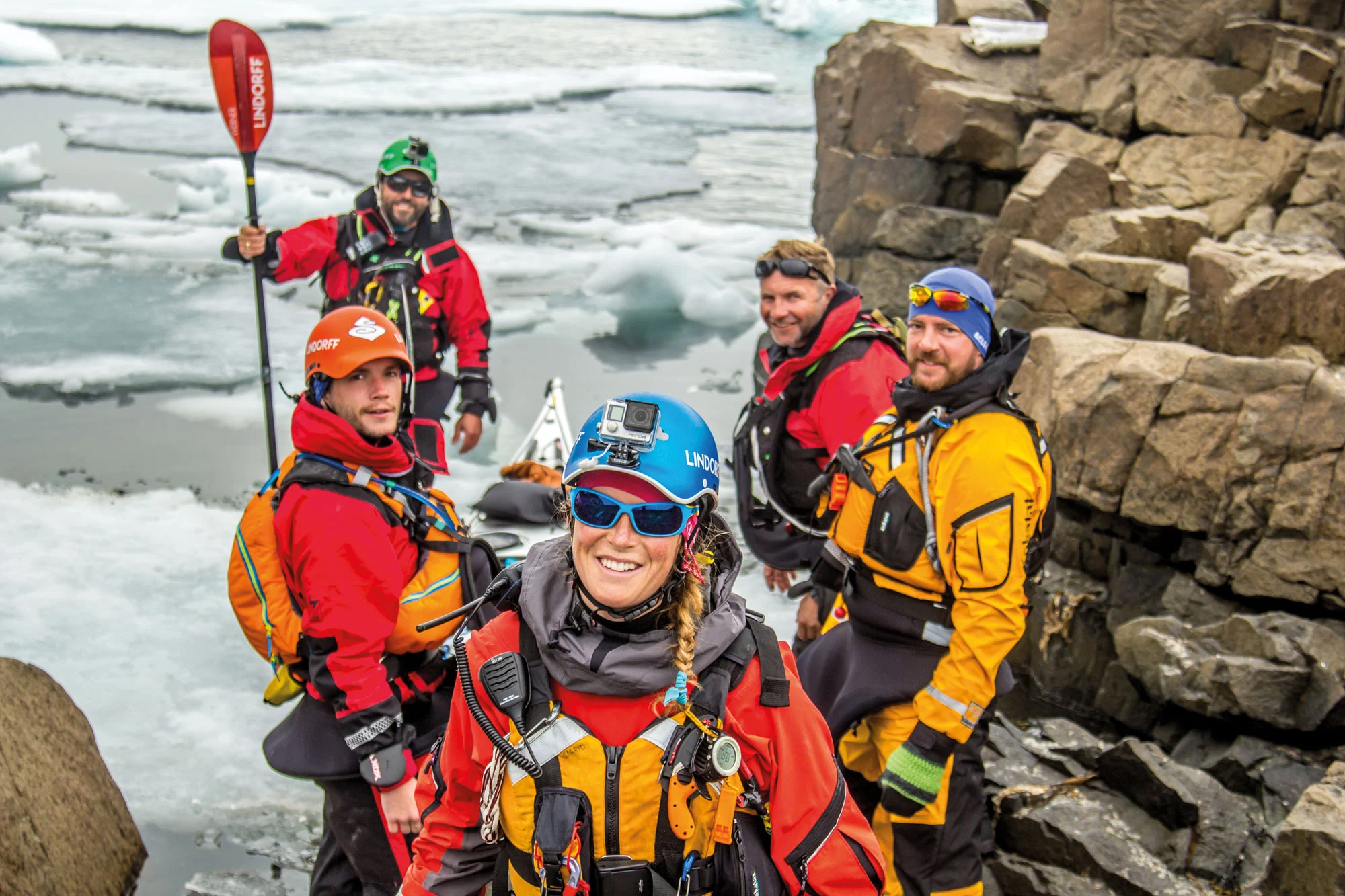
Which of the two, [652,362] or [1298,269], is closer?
[1298,269]

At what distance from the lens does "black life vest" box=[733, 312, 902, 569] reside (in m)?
3.77

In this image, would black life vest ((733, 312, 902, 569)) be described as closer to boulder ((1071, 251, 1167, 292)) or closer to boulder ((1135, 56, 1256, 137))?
boulder ((1071, 251, 1167, 292))

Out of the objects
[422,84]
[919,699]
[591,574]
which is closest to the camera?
[591,574]

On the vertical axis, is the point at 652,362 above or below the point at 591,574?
below

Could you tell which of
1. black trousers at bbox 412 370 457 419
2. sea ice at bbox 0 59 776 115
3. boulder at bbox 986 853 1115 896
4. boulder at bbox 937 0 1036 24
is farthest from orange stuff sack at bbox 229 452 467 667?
sea ice at bbox 0 59 776 115

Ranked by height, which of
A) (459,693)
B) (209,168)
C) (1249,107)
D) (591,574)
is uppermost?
(1249,107)

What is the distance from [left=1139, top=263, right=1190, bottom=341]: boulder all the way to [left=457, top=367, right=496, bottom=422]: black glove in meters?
3.59

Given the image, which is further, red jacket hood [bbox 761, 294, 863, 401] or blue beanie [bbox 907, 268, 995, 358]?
red jacket hood [bbox 761, 294, 863, 401]

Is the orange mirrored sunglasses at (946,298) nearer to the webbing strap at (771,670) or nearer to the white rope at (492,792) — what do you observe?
the webbing strap at (771,670)

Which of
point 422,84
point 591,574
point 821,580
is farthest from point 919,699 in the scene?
point 422,84

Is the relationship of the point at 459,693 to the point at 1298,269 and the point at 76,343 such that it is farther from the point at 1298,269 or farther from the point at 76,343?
the point at 76,343

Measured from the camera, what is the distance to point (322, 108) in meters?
16.8

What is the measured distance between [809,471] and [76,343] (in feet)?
24.0

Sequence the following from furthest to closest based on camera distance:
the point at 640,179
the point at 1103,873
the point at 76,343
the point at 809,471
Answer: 1. the point at 640,179
2. the point at 76,343
3. the point at 809,471
4. the point at 1103,873
